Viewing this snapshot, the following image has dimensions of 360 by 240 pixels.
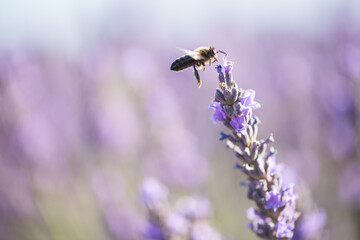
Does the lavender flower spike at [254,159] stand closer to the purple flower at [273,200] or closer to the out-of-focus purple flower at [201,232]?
the purple flower at [273,200]

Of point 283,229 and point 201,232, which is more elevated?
point 201,232

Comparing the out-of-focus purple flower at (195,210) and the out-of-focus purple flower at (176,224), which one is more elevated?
the out-of-focus purple flower at (195,210)

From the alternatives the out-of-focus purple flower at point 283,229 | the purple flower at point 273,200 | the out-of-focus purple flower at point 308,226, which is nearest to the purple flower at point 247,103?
the purple flower at point 273,200

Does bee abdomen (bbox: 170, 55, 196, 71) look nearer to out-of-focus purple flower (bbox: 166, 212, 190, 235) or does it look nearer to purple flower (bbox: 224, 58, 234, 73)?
purple flower (bbox: 224, 58, 234, 73)

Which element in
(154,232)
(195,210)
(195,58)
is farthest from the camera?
(195,210)

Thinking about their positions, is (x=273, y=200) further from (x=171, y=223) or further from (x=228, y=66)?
(x=171, y=223)

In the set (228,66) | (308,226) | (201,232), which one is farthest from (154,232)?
(228,66)

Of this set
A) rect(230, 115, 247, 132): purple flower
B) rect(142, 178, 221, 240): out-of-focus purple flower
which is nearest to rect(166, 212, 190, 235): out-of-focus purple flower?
rect(142, 178, 221, 240): out-of-focus purple flower

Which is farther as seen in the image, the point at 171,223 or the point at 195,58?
the point at 171,223
